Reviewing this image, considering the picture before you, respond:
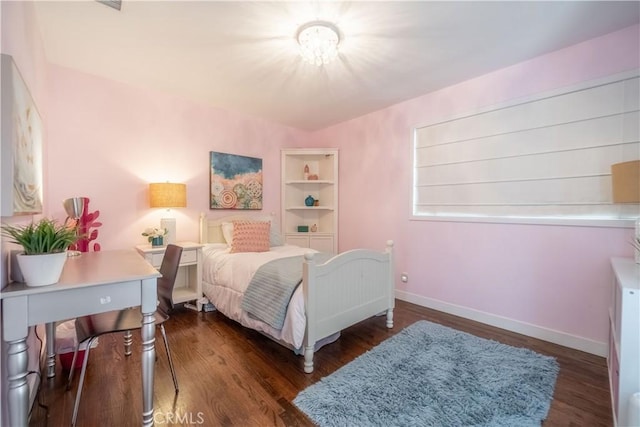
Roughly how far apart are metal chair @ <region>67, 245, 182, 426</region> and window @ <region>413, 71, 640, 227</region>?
2658mm

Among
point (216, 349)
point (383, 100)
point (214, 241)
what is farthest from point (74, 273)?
point (383, 100)

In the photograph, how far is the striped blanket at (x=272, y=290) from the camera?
2008 mm

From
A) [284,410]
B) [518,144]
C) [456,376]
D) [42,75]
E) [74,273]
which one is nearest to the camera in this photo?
[74,273]

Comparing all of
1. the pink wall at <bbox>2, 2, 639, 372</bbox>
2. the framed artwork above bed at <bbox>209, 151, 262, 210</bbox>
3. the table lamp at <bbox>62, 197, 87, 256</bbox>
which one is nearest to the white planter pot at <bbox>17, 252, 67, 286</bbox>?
the pink wall at <bbox>2, 2, 639, 372</bbox>

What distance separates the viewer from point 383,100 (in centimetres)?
332

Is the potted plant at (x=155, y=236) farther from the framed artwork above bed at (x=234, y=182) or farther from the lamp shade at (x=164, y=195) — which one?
the framed artwork above bed at (x=234, y=182)

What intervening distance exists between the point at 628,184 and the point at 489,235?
3.52 ft

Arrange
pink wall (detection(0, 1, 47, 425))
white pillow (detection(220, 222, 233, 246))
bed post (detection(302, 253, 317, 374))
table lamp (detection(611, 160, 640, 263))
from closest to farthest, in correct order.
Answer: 1. pink wall (detection(0, 1, 47, 425))
2. table lamp (detection(611, 160, 640, 263))
3. bed post (detection(302, 253, 317, 374))
4. white pillow (detection(220, 222, 233, 246))

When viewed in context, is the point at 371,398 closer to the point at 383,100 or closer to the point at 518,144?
the point at 518,144

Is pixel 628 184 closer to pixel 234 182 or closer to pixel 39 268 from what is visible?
pixel 39 268

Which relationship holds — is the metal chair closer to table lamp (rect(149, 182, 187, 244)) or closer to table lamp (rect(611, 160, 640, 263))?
table lamp (rect(149, 182, 187, 244))

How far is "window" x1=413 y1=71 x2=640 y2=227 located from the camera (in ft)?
6.89

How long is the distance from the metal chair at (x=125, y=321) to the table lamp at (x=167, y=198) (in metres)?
1.06

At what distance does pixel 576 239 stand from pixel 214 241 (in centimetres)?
365
